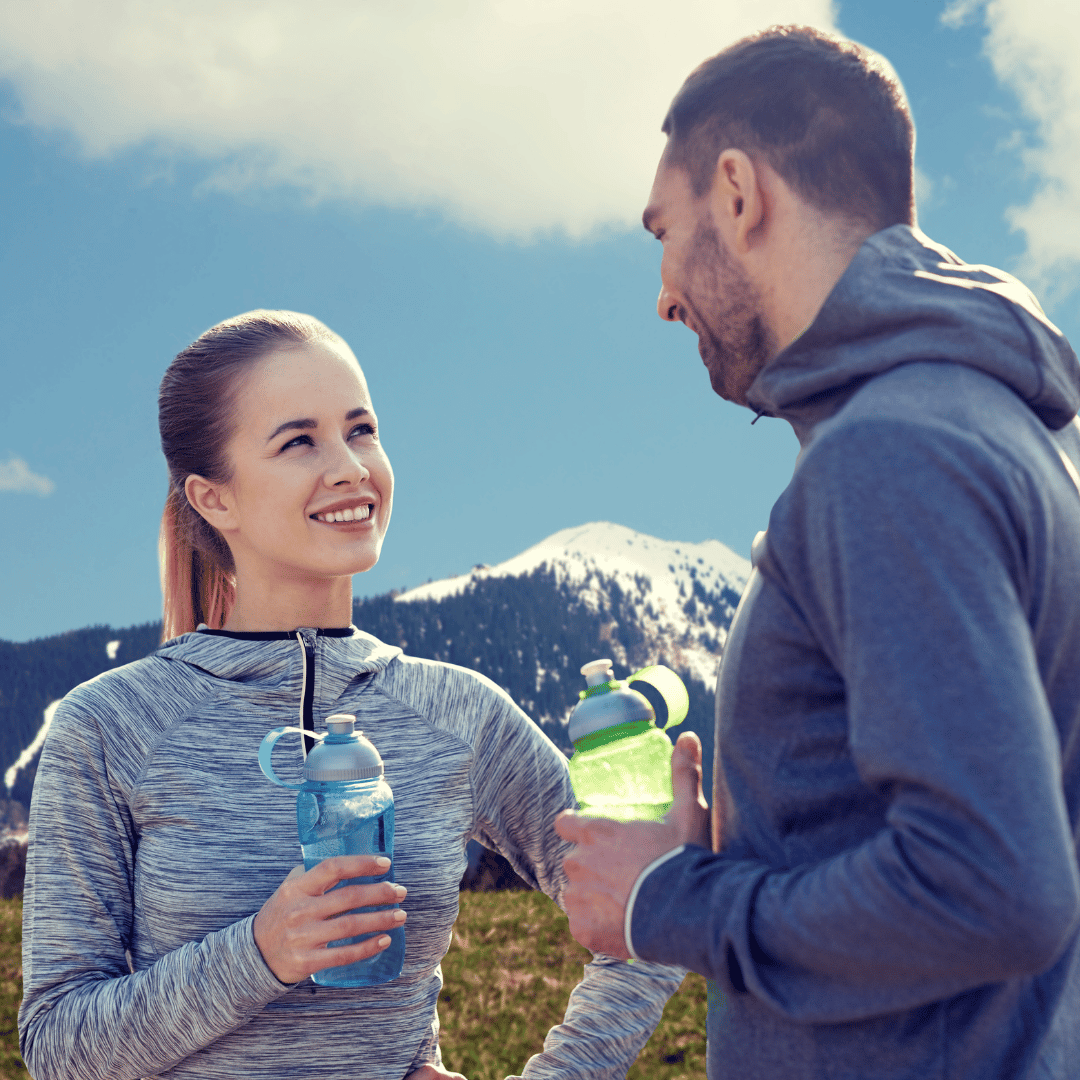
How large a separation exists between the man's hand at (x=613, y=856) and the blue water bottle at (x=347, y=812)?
58cm

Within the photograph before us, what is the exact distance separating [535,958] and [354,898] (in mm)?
7034

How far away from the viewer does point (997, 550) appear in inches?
60.1

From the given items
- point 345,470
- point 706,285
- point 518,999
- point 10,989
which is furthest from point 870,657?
point 10,989

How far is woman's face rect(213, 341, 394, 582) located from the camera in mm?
3121

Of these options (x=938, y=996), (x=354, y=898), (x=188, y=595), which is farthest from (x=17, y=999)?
(x=938, y=996)

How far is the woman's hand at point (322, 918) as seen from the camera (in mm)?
2340

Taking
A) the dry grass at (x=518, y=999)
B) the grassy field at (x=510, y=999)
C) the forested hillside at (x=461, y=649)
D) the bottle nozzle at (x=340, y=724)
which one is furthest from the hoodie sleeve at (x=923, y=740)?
the forested hillside at (x=461, y=649)

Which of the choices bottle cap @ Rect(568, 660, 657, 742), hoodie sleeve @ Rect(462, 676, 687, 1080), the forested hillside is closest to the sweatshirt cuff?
bottle cap @ Rect(568, 660, 657, 742)

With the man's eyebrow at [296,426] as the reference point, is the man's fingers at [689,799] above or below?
below

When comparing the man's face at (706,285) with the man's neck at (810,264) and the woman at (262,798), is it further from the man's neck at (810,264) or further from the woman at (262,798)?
the woman at (262,798)

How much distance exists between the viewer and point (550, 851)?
3305 millimetres

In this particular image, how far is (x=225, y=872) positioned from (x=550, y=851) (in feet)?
3.58

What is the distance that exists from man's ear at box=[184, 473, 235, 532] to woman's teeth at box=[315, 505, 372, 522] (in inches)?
14.5

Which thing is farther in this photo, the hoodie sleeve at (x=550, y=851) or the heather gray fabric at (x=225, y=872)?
the hoodie sleeve at (x=550, y=851)
